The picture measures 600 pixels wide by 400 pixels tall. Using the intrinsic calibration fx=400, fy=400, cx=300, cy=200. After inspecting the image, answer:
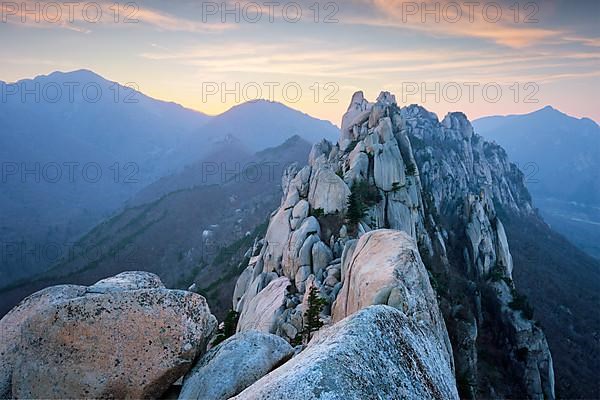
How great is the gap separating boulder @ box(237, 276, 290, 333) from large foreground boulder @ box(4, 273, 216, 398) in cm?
1735

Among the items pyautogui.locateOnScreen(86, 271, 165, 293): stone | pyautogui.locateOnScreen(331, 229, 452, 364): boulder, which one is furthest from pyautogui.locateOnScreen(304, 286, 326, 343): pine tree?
pyautogui.locateOnScreen(86, 271, 165, 293): stone

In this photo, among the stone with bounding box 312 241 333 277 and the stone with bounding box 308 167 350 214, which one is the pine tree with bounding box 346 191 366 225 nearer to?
the stone with bounding box 308 167 350 214

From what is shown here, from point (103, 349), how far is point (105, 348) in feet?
0.19

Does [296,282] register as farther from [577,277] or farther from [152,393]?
[577,277]

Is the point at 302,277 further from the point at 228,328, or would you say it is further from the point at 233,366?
the point at 233,366

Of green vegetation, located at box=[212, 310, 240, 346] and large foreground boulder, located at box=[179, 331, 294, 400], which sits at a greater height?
large foreground boulder, located at box=[179, 331, 294, 400]

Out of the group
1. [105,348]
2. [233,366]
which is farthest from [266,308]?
[105,348]

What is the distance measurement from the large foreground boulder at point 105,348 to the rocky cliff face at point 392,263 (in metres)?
6.81

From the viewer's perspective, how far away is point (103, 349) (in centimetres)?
1092

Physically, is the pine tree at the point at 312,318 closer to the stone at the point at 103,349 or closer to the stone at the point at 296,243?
the stone at the point at 103,349

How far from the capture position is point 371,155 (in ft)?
186

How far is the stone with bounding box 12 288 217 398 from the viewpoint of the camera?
1076 centimetres

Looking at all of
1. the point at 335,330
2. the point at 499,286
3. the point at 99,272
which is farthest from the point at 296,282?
the point at 99,272

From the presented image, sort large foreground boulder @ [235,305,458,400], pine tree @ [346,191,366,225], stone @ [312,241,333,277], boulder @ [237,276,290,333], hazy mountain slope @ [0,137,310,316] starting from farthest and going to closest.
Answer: hazy mountain slope @ [0,137,310,316] → pine tree @ [346,191,366,225] → stone @ [312,241,333,277] → boulder @ [237,276,290,333] → large foreground boulder @ [235,305,458,400]
